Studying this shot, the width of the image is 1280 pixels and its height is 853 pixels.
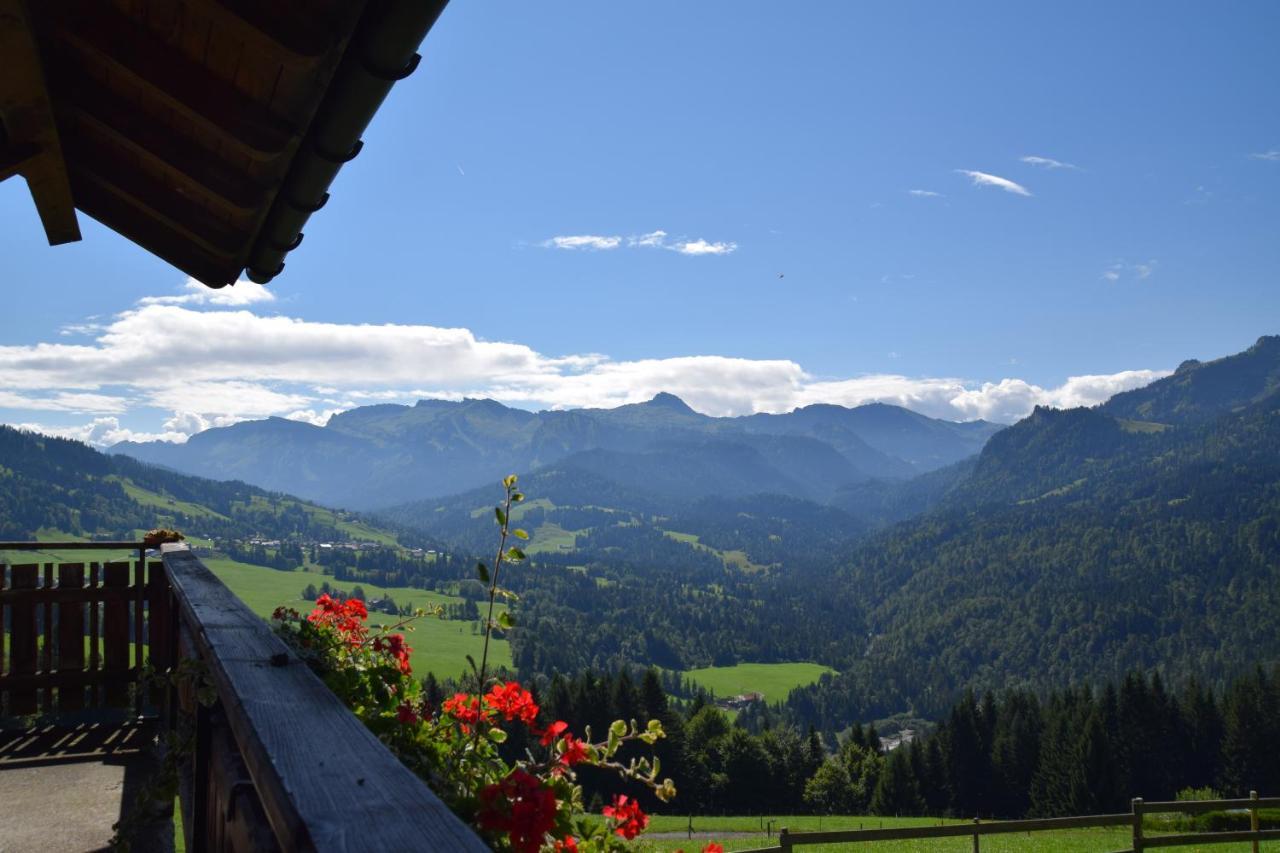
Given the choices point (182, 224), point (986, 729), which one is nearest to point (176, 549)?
point (182, 224)

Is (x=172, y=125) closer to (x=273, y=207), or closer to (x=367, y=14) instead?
(x=273, y=207)

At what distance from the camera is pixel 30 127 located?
3.35m

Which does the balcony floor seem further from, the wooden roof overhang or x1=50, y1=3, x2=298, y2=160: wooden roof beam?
x1=50, y1=3, x2=298, y2=160: wooden roof beam

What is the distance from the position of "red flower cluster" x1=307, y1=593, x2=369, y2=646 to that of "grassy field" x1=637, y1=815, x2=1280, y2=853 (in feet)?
6.87

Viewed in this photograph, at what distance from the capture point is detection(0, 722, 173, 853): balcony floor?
177 inches

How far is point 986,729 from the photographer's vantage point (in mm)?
72750

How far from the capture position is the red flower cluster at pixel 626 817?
260 cm

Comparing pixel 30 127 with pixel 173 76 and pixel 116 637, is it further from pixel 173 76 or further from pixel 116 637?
pixel 116 637

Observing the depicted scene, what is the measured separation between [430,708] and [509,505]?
136 centimetres

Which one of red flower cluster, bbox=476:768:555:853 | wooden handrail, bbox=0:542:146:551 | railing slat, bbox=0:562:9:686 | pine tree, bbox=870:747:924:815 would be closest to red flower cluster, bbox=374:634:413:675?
red flower cluster, bbox=476:768:555:853

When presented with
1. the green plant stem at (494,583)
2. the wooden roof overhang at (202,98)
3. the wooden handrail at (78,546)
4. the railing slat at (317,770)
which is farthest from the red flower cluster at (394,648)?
the wooden handrail at (78,546)

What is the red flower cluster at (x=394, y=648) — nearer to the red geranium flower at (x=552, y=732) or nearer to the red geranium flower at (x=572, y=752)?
the red geranium flower at (x=552, y=732)

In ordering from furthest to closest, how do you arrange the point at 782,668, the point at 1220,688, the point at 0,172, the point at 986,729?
the point at 782,668, the point at 1220,688, the point at 986,729, the point at 0,172

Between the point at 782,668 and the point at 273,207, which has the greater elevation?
the point at 273,207
